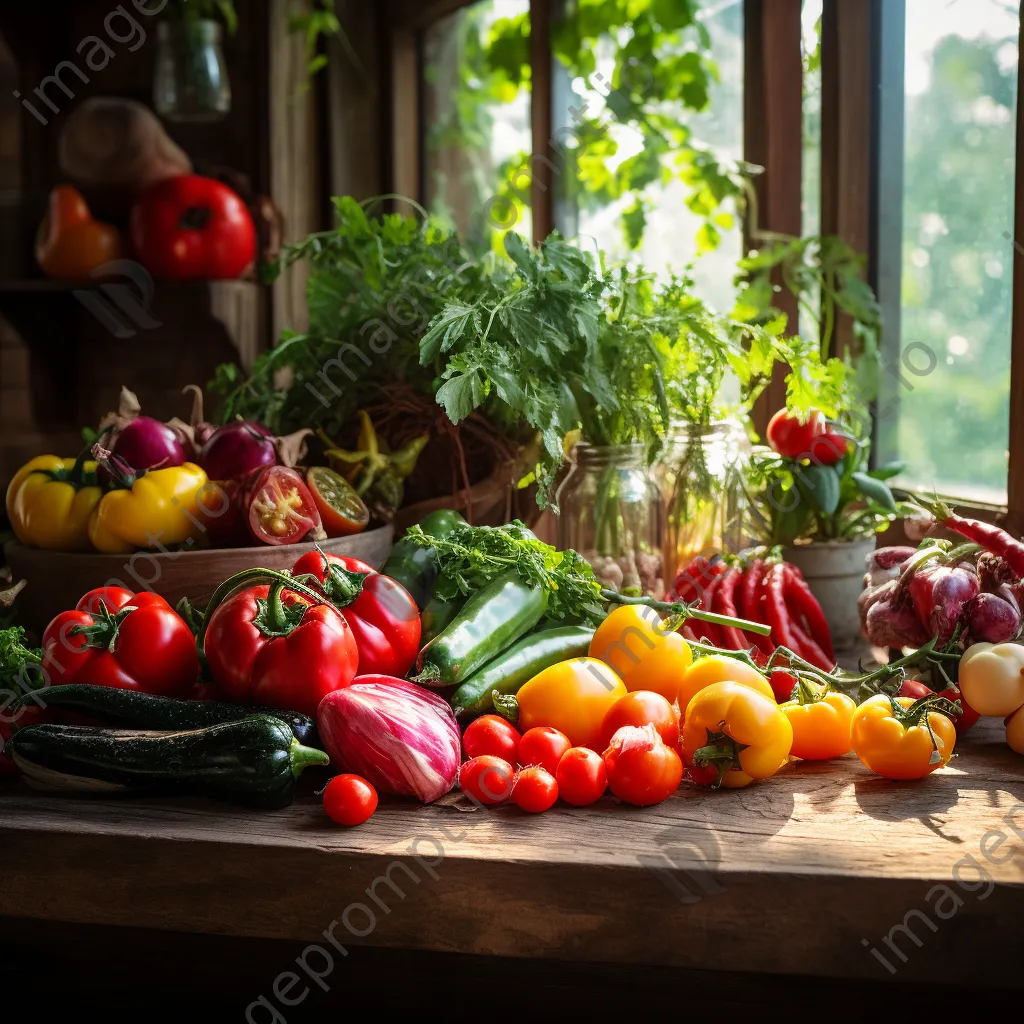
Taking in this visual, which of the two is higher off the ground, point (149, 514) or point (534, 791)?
point (149, 514)

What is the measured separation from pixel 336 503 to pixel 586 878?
2.49 ft

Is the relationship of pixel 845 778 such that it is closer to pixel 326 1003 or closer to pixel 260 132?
pixel 326 1003

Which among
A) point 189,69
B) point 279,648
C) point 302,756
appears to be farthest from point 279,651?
point 189,69

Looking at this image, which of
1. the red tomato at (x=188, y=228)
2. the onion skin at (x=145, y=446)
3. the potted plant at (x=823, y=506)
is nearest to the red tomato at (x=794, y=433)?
the potted plant at (x=823, y=506)

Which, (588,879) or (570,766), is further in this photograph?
(570,766)

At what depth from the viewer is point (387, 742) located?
1105 millimetres

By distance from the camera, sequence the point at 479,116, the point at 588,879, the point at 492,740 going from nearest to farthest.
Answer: the point at 588,879
the point at 492,740
the point at 479,116

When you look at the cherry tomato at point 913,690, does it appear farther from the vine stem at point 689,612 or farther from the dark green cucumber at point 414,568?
the dark green cucumber at point 414,568

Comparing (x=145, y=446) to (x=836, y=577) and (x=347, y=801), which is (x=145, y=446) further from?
(x=836, y=577)

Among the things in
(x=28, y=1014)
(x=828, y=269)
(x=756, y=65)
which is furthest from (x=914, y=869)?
(x=756, y=65)

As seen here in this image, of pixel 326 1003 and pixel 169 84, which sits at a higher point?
pixel 169 84

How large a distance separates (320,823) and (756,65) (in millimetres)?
1564

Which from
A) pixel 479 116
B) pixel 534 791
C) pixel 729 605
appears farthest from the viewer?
pixel 479 116

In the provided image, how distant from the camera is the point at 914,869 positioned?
941 millimetres
